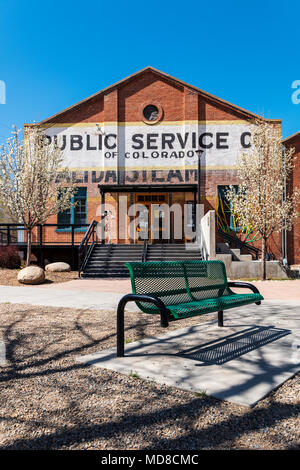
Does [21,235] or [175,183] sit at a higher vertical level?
[175,183]

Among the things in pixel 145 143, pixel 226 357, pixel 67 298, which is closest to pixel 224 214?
pixel 145 143

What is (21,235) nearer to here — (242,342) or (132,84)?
(132,84)

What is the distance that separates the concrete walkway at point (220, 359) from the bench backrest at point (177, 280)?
548mm

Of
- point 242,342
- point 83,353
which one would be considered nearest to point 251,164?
point 242,342

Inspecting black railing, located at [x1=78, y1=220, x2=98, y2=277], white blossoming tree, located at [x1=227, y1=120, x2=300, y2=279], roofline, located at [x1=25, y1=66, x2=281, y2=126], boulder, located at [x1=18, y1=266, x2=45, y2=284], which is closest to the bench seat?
white blossoming tree, located at [x1=227, y1=120, x2=300, y2=279]

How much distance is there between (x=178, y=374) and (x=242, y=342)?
146 centimetres

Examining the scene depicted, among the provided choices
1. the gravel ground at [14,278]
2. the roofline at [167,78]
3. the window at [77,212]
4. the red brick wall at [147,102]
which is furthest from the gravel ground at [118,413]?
the roofline at [167,78]

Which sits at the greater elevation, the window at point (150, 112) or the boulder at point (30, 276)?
the window at point (150, 112)

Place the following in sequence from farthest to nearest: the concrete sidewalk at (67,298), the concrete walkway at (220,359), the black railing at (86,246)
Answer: the black railing at (86,246)
the concrete sidewalk at (67,298)
the concrete walkway at (220,359)

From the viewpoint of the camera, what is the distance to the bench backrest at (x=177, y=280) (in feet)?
15.1

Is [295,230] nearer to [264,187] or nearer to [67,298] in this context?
[264,187]

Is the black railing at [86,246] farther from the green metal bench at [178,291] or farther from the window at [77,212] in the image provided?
the green metal bench at [178,291]

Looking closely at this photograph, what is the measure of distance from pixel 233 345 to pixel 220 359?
0.64 meters

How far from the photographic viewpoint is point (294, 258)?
19.3 meters
